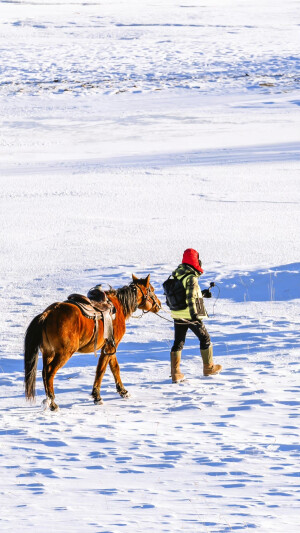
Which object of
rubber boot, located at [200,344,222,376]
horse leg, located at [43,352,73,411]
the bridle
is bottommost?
rubber boot, located at [200,344,222,376]

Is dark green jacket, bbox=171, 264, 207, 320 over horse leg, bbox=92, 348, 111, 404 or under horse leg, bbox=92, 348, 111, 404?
over

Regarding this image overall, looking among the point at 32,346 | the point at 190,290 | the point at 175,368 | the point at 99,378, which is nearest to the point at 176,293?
the point at 190,290

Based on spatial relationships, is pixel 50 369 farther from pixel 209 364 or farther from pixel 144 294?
pixel 209 364

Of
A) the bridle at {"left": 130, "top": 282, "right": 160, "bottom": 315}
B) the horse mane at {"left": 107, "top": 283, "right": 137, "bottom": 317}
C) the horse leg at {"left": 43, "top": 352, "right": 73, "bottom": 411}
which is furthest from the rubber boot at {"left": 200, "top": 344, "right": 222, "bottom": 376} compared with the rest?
the horse leg at {"left": 43, "top": 352, "right": 73, "bottom": 411}

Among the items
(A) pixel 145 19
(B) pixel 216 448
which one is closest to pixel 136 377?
(B) pixel 216 448

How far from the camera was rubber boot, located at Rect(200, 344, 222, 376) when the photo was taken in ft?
25.5

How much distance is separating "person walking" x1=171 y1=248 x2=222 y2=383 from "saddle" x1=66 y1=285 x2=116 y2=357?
79cm

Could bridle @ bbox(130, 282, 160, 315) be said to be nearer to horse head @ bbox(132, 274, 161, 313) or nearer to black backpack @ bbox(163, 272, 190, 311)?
horse head @ bbox(132, 274, 161, 313)

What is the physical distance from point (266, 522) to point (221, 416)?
2.07 metres

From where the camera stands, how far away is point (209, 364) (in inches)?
307

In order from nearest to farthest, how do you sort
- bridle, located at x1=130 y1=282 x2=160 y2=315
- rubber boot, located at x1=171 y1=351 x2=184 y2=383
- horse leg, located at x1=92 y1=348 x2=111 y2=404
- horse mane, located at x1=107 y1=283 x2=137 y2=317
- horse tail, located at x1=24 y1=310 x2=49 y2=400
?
horse tail, located at x1=24 y1=310 x2=49 y2=400 < horse leg, located at x1=92 y1=348 x2=111 y2=404 < horse mane, located at x1=107 y1=283 x2=137 y2=317 < bridle, located at x1=130 y1=282 x2=160 y2=315 < rubber boot, located at x1=171 y1=351 x2=184 y2=383

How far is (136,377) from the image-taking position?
798cm

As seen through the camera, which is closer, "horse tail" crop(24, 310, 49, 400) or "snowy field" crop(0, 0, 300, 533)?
"snowy field" crop(0, 0, 300, 533)

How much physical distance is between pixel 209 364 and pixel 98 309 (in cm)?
152
